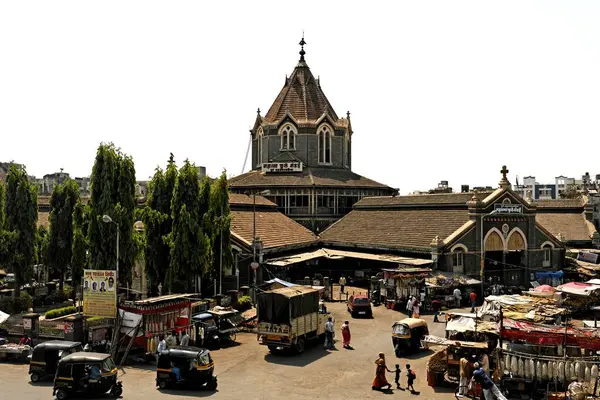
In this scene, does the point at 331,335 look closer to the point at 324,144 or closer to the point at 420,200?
the point at 420,200

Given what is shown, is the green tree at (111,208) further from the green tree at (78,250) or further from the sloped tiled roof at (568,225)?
the sloped tiled roof at (568,225)

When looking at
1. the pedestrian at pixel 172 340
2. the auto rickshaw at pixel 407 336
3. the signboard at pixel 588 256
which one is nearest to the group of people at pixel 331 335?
the auto rickshaw at pixel 407 336

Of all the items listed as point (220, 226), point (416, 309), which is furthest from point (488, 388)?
point (220, 226)

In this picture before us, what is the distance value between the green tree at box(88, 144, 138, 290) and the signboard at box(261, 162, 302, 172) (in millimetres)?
31662

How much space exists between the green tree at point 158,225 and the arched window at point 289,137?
3048 centimetres

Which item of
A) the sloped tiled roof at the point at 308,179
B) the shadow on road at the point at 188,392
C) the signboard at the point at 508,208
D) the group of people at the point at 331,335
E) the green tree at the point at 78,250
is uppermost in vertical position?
the sloped tiled roof at the point at 308,179

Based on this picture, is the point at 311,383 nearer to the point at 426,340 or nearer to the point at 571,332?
the point at 426,340

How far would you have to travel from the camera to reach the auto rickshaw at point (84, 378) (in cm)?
2075

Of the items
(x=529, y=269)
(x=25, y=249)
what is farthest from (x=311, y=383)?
(x=529, y=269)

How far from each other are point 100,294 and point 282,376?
9.73 meters

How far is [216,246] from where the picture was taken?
40375 millimetres

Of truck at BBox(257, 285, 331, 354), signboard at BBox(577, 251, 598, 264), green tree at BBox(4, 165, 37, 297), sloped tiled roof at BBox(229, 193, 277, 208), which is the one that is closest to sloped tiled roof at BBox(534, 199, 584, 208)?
signboard at BBox(577, 251, 598, 264)

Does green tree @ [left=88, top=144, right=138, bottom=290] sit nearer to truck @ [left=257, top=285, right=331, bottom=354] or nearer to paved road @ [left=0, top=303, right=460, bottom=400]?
paved road @ [left=0, top=303, right=460, bottom=400]

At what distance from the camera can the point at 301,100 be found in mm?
70500
